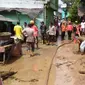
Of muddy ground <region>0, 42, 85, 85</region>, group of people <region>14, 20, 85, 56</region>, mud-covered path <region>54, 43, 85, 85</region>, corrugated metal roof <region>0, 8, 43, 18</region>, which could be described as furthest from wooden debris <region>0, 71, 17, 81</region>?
corrugated metal roof <region>0, 8, 43, 18</region>

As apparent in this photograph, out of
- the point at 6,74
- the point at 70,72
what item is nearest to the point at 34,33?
the point at 70,72

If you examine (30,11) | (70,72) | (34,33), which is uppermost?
(30,11)

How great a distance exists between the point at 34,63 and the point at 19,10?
1134 centimetres

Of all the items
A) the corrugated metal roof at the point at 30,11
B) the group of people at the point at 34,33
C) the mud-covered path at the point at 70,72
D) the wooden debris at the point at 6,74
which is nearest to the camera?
the mud-covered path at the point at 70,72

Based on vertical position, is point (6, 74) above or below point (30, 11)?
below

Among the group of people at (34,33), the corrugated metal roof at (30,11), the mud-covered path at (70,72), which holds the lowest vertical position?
the mud-covered path at (70,72)

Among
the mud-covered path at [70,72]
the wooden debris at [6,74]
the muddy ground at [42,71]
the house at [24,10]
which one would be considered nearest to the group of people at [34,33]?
the muddy ground at [42,71]

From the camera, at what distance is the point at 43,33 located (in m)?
22.0

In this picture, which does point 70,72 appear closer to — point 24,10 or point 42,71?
point 42,71

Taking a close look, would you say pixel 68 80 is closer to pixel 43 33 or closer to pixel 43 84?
pixel 43 84

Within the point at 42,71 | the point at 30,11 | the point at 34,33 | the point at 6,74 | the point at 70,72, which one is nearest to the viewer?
the point at 6,74

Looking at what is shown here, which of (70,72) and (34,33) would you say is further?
(34,33)

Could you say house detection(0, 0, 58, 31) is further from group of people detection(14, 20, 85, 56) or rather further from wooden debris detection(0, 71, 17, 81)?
wooden debris detection(0, 71, 17, 81)

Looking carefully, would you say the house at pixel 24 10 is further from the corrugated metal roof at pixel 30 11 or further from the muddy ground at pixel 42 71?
the muddy ground at pixel 42 71
